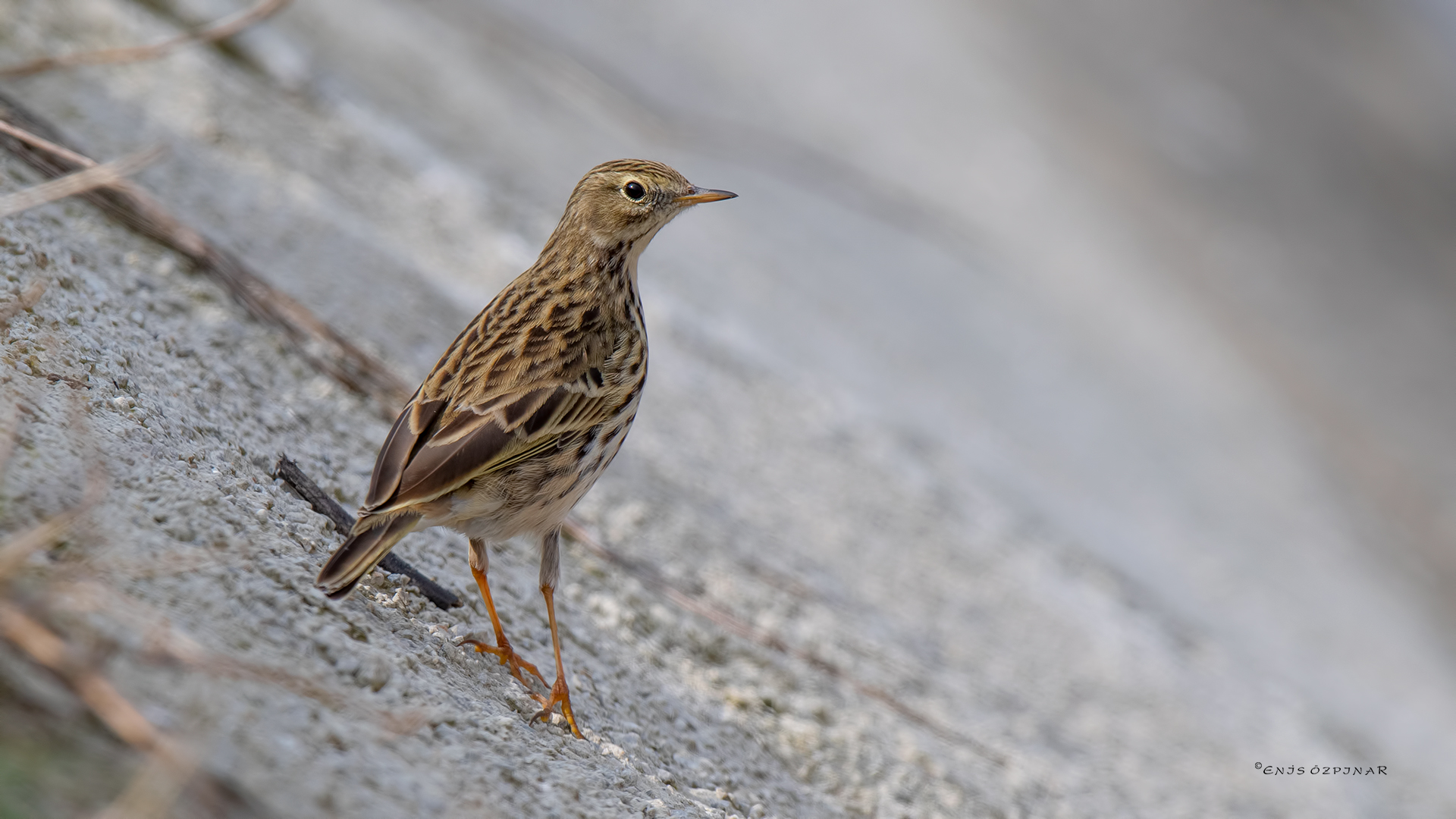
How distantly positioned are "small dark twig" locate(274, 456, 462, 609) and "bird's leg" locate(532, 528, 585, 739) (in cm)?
33

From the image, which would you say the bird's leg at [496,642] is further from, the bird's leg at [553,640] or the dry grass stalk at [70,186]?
the dry grass stalk at [70,186]

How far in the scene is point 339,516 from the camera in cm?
443

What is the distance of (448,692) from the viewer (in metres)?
3.82

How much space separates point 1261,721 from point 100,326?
7.37m

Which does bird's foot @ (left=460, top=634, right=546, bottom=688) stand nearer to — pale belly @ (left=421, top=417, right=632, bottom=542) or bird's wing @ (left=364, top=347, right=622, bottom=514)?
pale belly @ (left=421, top=417, right=632, bottom=542)

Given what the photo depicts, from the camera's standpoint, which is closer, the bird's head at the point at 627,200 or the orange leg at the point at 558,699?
the orange leg at the point at 558,699

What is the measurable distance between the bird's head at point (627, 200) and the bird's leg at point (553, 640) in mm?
1366

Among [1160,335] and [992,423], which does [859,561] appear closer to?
[992,423]

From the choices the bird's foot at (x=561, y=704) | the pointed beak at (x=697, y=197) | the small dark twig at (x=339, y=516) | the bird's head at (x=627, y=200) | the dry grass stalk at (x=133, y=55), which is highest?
the pointed beak at (x=697, y=197)

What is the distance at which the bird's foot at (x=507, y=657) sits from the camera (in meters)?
4.43

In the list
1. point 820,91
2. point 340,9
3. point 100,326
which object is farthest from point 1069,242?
point 100,326

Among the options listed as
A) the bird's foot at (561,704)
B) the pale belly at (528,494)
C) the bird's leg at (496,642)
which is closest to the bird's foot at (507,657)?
the bird's leg at (496,642)

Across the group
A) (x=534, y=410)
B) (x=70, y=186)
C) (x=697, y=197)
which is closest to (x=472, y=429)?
(x=534, y=410)

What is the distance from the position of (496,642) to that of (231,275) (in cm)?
240
